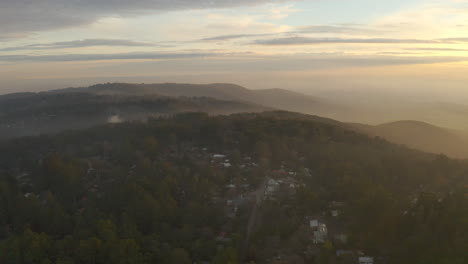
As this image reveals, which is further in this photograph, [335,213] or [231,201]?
[231,201]

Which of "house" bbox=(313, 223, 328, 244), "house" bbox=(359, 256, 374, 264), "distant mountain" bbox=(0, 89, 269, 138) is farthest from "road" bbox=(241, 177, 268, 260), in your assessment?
"distant mountain" bbox=(0, 89, 269, 138)

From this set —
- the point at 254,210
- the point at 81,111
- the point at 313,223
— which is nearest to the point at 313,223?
the point at 313,223

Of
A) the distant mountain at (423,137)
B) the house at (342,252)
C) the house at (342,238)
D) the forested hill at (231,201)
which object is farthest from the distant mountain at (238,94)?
the house at (342,252)

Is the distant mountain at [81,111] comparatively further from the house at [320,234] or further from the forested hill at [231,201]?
the house at [320,234]

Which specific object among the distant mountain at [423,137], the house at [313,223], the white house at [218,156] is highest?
the white house at [218,156]

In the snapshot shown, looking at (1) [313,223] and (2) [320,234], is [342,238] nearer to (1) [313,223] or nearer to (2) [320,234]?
(2) [320,234]
